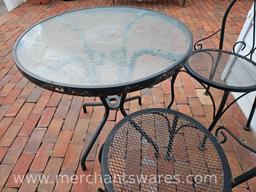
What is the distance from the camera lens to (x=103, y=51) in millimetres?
1102

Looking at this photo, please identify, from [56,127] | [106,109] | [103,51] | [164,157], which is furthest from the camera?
[56,127]

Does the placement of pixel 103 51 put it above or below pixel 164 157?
above

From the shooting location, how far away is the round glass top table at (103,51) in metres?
0.88

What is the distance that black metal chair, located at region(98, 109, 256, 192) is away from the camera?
2.70ft

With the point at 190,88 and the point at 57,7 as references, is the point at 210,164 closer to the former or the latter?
the point at 190,88

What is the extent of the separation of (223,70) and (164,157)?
700mm

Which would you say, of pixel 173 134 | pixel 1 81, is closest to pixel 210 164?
pixel 173 134

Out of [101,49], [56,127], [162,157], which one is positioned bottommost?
[56,127]

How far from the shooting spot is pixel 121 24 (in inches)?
53.9

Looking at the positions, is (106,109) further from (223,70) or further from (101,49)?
(223,70)

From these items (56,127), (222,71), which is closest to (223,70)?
(222,71)

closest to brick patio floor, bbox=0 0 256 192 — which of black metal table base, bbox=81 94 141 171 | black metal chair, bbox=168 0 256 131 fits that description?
black metal table base, bbox=81 94 141 171

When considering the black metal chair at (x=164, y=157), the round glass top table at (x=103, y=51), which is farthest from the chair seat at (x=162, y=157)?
the round glass top table at (x=103, y=51)

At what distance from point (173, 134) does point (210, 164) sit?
20 cm
